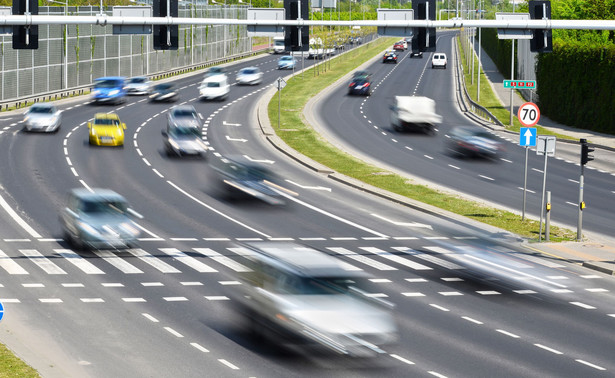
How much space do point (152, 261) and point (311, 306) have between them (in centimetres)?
1106

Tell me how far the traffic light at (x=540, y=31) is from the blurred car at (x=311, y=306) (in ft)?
37.6

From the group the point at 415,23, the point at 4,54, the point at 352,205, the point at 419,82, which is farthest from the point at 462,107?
the point at 415,23

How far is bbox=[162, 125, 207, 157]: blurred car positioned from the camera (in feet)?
168

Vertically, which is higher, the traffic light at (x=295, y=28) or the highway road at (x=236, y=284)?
the traffic light at (x=295, y=28)

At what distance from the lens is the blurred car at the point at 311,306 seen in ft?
61.7

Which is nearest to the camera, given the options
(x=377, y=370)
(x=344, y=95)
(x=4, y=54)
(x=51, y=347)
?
(x=377, y=370)

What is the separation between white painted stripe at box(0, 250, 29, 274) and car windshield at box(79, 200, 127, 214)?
2.78 metres

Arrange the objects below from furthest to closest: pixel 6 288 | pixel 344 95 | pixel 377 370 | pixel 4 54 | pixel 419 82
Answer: pixel 419 82
pixel 344 95
pixel 4 54
pixel 6 288
pixel 377 370

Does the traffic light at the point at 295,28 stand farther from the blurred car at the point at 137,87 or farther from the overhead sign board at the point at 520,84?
the blurred car at the point at 137,87

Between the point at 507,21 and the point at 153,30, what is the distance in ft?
33.8

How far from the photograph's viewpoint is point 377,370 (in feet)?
61.3

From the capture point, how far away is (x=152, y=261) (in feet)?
95.8

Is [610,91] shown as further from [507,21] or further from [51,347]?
[51,347]

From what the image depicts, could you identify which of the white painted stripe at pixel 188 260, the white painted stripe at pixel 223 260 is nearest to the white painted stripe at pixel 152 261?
the white painted stripe at pixel 188 260
